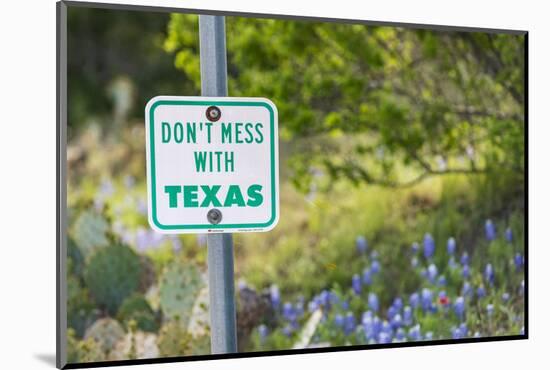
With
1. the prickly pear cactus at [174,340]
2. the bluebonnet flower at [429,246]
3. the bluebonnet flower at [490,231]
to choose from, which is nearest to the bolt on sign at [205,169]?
the prickly pear cactus at [174,340]

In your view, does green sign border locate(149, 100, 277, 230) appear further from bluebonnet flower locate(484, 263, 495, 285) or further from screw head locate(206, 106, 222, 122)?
bluebonnet flower locate(484, 263, 495, 285)

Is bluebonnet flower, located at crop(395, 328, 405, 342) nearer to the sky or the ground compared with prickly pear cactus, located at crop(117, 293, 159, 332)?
nearer to the ground

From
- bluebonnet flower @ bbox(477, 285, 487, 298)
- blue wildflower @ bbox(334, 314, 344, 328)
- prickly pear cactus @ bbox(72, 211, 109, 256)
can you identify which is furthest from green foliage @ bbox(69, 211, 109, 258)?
bluebonnet flower @ bbox(477, 285, 487, 298)

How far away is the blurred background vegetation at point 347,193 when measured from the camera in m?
5.52

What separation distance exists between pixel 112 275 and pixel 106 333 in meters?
0.38

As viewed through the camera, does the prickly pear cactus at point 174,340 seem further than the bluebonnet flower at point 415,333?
No

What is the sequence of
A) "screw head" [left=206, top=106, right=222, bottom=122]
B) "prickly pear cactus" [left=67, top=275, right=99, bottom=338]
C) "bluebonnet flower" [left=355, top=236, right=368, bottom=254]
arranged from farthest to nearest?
"bluebonnet flower" [left=355, top=236, right=368, bottom=254], "prickly pear cactus" [left=67, top=275, right=99, bottom=338], "screw head" [left=206, top=106, right=222, bottom=122]

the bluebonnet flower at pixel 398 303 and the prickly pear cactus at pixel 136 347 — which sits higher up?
the bluebonnet flower at pixel 398 303

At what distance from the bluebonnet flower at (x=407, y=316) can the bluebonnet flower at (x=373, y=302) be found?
17 cm

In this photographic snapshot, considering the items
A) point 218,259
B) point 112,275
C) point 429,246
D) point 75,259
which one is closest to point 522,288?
point 429,246

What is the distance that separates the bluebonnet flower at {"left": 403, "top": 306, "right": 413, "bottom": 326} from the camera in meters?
5.57

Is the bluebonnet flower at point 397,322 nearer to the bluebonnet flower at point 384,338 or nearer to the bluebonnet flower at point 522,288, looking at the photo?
the bluebonnet flower at point 384,338

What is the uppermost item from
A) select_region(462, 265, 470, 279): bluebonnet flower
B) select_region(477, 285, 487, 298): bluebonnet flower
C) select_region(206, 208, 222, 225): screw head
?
select_region(206, 208, 222, 225): screw head

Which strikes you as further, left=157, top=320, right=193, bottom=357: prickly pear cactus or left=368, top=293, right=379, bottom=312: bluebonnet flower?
left=368, top=293, right=379, bottom=312: bluebonnet flower
